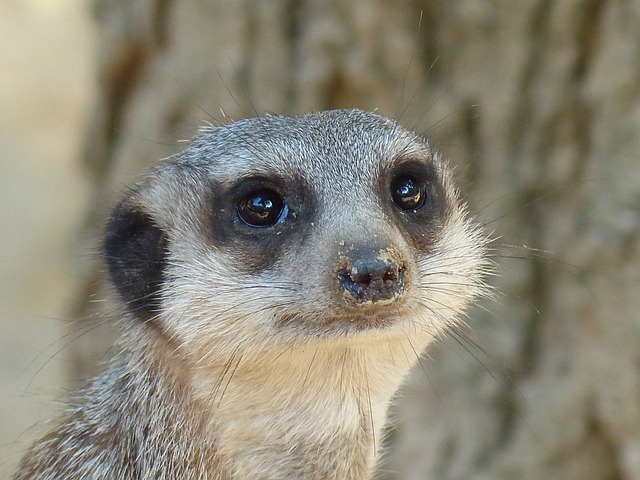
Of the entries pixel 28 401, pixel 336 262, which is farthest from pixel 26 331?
pixel 336 262

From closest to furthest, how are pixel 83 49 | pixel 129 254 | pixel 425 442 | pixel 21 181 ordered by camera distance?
pixel 129 254
pixel 425 442
pixel 21 181
pixel 83 49

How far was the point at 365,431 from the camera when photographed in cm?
246

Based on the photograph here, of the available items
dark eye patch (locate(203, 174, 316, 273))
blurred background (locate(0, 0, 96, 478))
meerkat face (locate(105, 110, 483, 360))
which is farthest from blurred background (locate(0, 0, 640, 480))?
blurred background (locate(0, 0, 96, 478))

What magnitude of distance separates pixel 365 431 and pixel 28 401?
512 cm

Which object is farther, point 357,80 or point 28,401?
point 28,401

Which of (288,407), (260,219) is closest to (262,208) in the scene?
(260,219)

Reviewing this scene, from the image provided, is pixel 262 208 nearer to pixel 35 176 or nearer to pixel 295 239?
pixel 295 239

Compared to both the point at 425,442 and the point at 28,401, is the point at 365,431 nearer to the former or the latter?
the point at 425,442

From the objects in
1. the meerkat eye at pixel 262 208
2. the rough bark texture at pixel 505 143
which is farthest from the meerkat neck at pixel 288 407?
the rough bark texture at pixel 505 143

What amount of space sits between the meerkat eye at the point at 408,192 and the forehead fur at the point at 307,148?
0.24 feet

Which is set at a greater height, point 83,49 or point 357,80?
point 83,49

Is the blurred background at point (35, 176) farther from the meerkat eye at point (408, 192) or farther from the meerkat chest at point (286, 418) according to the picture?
the meerkat eye at point (408, 192)

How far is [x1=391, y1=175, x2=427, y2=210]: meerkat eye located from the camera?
247 centimetres

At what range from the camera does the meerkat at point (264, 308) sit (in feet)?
7.20
